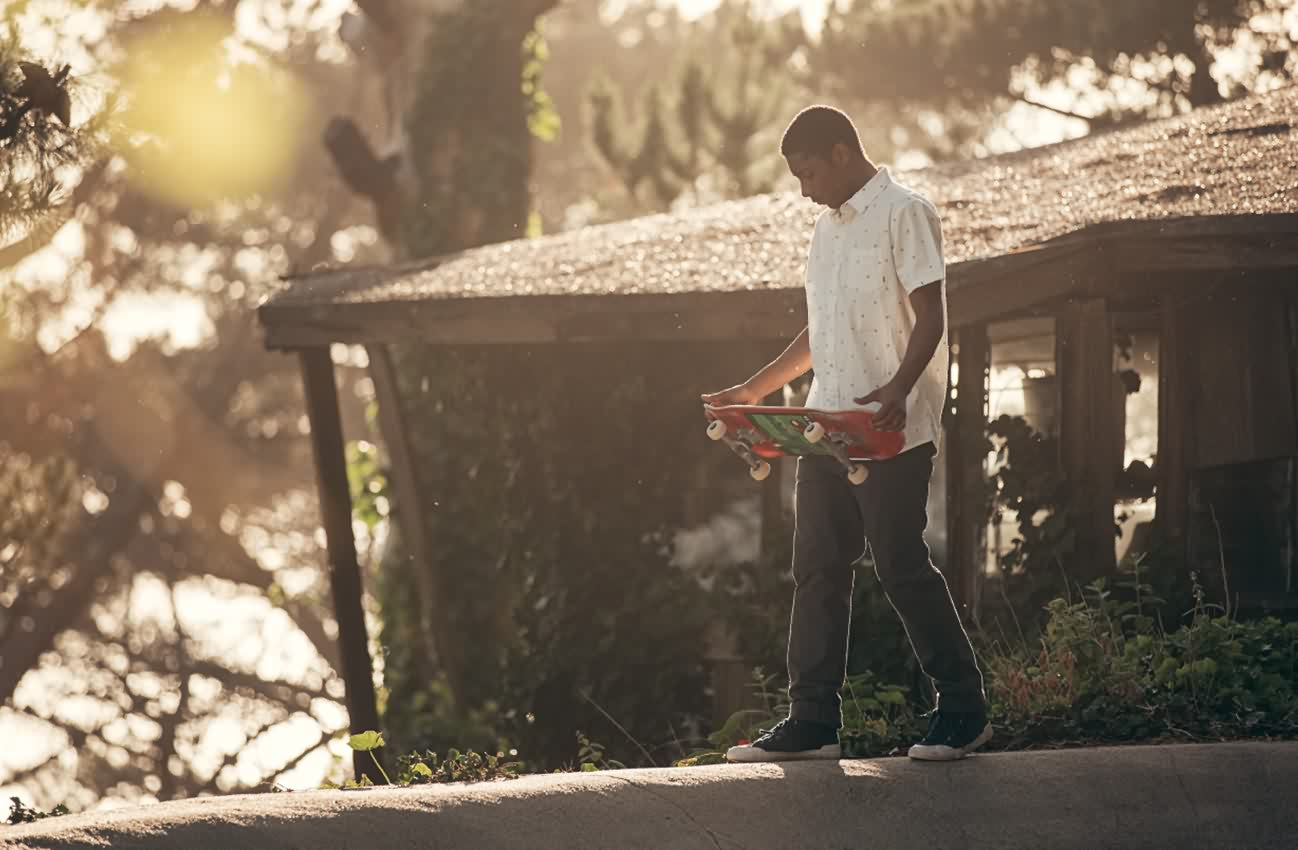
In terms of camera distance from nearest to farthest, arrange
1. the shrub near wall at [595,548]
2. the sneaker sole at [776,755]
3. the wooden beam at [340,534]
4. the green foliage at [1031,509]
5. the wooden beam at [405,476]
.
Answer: the sneaker sole at [776,755], the green foliage at [1031,509], the shrub near wall at [595,548], the wooden beam at [340,534], the wooden beam at [405,476]

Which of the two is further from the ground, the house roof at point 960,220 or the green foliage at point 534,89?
the green foliage at point 534,89

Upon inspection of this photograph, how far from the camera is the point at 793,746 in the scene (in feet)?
18.0

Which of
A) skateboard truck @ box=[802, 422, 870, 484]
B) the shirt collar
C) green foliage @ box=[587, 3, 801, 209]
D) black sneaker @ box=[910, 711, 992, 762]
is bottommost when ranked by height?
black sneaker @ box=[910, 711, 992, 762]

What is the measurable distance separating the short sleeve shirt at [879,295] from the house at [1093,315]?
10.1 ft

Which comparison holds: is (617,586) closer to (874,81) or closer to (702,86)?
(702,86)

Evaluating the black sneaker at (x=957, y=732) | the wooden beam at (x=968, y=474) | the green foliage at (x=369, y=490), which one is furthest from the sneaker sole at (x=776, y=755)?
the green foliage at (x=369, y=490)

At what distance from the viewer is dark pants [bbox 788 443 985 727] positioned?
208 inches

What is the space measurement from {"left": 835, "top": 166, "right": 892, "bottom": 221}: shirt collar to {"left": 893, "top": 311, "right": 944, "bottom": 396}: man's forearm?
386mm

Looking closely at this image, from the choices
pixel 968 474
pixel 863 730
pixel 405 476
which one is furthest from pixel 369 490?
pixel 863 730

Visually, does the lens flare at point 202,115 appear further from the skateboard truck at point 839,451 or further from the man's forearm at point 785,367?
the skateboard truck at point 839,451

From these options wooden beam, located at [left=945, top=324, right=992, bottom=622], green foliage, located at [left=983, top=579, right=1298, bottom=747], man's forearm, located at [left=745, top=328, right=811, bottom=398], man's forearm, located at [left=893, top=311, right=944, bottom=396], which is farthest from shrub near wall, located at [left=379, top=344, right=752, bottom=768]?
man's forearm, located at [left=893, top=311, right=944, bottom=396]

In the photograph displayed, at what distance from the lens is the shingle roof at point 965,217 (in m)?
8.91

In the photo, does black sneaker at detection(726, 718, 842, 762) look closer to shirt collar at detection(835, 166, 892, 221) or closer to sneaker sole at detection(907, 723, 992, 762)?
sneaker sole at detection(907, 723, 992, 762)

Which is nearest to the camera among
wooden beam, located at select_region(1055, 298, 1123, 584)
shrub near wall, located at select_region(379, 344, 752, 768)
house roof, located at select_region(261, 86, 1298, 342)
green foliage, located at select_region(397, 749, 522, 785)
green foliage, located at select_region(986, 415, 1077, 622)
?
green foliage, located at select_region(397, 749, 522, 785)
